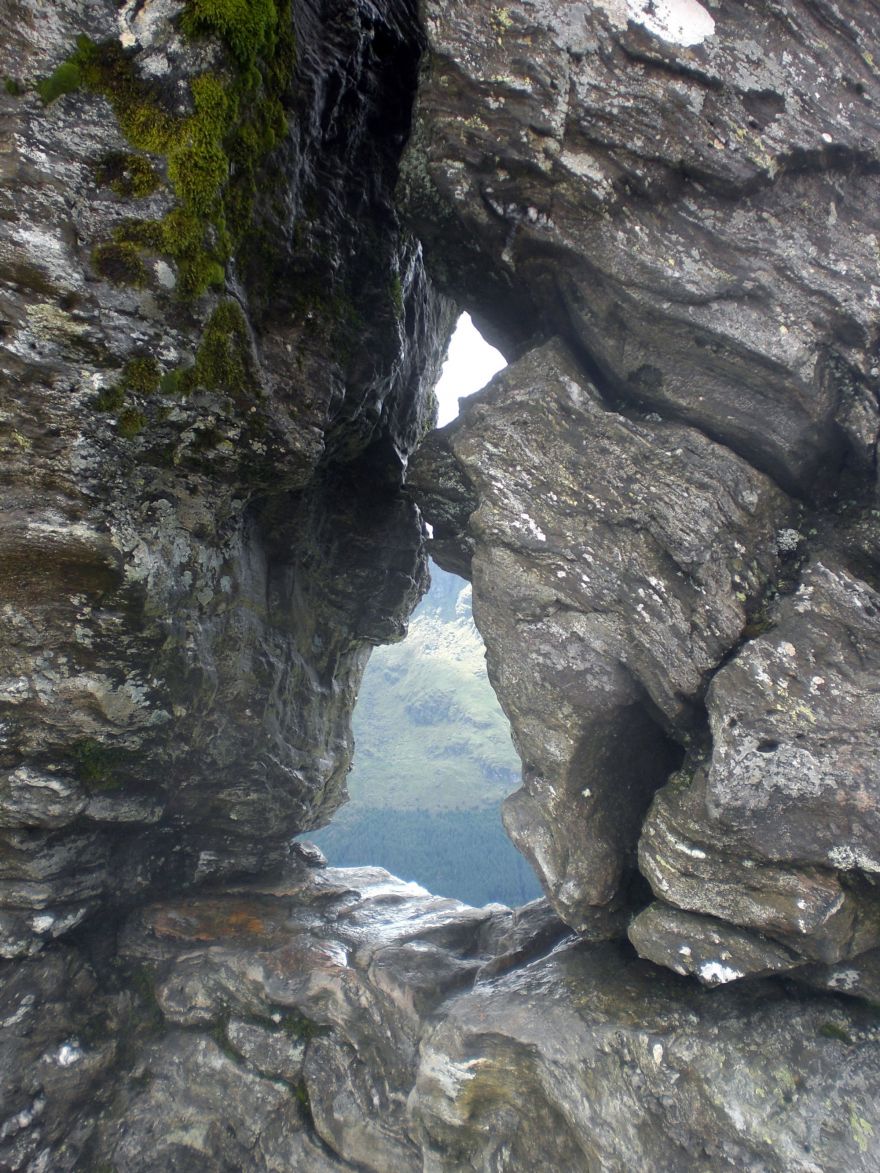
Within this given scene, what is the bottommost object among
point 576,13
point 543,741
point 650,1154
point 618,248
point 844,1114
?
point 650,1154

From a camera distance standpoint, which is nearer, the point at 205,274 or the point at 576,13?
the point at 205,274

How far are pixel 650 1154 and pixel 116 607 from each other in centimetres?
1121

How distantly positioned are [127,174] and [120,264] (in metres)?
1.09

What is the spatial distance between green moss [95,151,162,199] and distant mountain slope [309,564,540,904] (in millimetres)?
98501

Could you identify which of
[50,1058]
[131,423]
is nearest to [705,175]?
[131,423]

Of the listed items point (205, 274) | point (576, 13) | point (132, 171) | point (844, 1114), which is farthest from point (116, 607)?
point (844, 1114)

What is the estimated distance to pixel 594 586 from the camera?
36.4 ft

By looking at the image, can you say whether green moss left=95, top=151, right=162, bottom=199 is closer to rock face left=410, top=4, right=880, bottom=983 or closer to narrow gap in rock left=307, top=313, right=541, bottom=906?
rock face left=410, top=4, right=880, bottom=983

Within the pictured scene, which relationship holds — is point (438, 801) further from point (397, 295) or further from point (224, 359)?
point (224, 359)

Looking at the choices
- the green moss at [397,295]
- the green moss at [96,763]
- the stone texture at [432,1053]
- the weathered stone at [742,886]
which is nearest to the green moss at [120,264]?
the green moss at [397,295]

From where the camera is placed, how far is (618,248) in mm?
10492

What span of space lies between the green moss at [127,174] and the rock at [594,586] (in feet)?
19.0

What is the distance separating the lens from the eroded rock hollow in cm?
891

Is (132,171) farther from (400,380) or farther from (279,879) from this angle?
(279,879)
